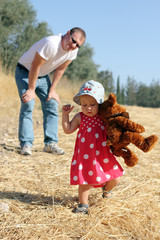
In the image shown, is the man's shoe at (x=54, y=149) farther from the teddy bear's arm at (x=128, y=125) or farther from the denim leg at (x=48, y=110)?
the teddy bear's arm at (x=128, y=125)

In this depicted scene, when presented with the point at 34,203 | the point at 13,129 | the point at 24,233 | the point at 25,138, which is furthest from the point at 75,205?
the point at 13,129

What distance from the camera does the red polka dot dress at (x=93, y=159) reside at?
A: 201cm

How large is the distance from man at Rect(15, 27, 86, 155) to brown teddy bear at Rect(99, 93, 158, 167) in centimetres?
157

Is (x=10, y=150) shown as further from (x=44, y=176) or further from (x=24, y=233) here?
(x=24, y=233)

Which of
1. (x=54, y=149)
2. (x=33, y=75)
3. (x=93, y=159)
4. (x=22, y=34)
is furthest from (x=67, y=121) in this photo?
(x=22, y=34)

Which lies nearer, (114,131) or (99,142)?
(114,131)

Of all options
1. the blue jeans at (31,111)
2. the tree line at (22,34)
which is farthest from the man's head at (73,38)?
the tree line at (22,34)

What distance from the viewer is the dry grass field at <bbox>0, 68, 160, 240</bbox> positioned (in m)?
1.80

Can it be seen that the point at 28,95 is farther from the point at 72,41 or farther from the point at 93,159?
the point at 93,159

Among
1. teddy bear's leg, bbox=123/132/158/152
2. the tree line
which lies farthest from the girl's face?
the tree line

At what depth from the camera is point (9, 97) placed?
870 centimetres

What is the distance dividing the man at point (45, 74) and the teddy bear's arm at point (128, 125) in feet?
5.64

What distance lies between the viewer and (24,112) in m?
3.82

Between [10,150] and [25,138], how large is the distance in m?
0.38
